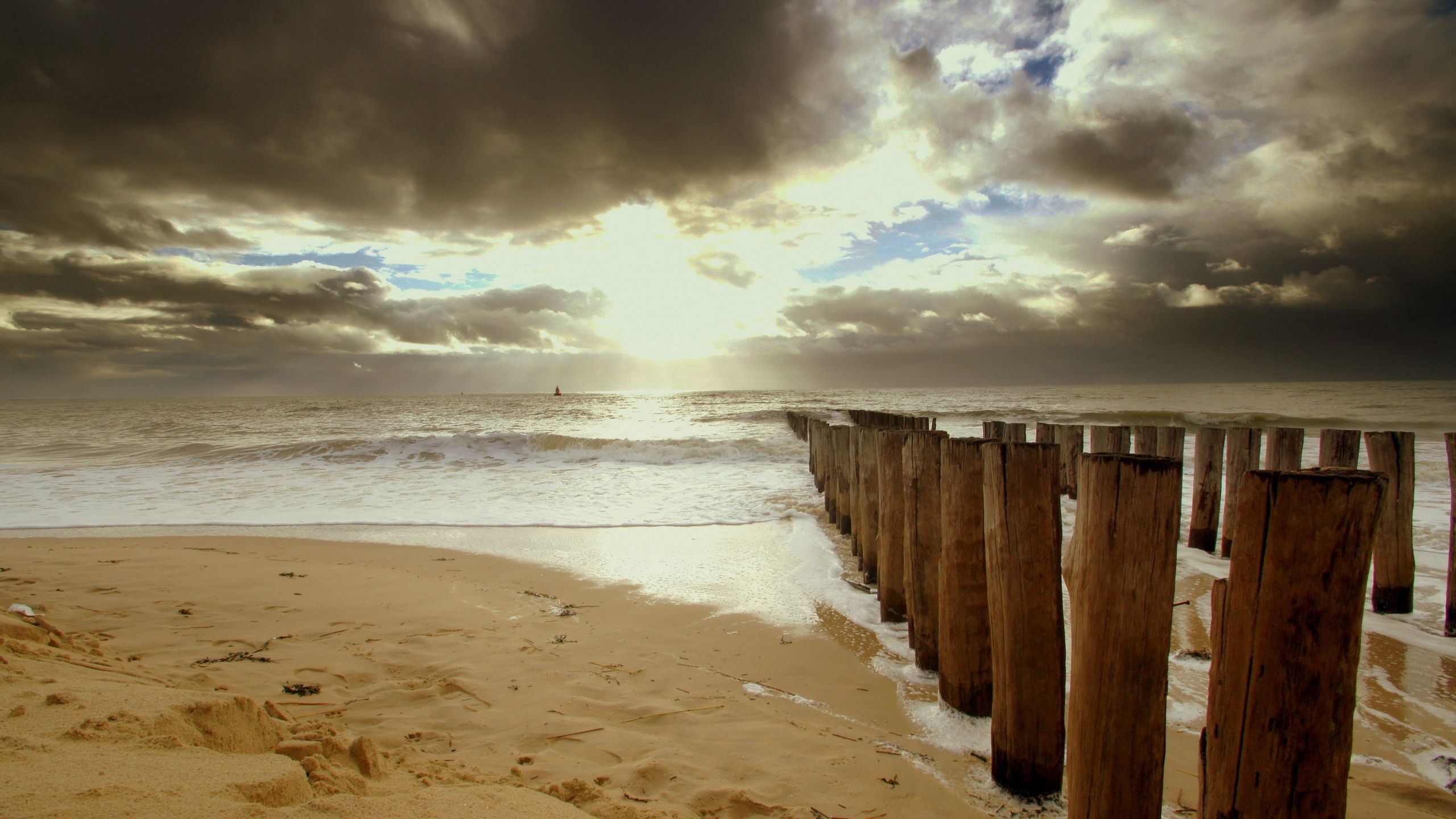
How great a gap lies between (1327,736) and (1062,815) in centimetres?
107

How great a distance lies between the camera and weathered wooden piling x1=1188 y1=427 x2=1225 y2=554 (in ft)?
22.9

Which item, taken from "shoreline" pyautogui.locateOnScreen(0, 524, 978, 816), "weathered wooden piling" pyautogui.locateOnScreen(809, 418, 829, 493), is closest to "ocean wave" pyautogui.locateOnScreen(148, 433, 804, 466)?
"weathered wooden piling" pyautogui.locateOnScreen(809, 418, 829, 493)

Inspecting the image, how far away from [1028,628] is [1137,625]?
1.96ft

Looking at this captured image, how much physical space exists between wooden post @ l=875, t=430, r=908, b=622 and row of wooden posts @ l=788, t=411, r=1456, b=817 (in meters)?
1.25

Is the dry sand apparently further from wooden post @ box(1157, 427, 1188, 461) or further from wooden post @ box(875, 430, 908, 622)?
wooden post @ box(1157, 427, 1188, 461)

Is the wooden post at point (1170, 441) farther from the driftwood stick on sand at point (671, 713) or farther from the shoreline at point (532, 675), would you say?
the driftwood stick on sand at point (671, 713)

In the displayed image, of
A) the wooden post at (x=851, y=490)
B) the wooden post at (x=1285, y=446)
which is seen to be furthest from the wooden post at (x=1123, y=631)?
the wooden post at (x=1285, y=446)

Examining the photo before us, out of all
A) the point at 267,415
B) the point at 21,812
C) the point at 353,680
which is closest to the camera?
the point at 21,812

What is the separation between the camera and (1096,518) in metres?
2.04

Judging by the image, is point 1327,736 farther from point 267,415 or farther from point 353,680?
point 267,415

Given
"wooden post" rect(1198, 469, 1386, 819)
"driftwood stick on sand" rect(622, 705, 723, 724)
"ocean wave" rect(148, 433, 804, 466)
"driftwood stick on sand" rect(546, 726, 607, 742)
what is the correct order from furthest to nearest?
"ocean wave" rect(148, 433, 804, 466) → "driftwood stick on sand" rect(622, 705, 723, 724) → "driftwood stick on sand" rect(546, 726, 607, 742) → "wooden post" rect(1198, 469, 1386, 819)

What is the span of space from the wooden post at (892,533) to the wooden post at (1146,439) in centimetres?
446

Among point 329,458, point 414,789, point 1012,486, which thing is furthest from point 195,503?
point 1012,486

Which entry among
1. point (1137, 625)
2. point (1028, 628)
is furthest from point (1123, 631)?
point (1028, 628)
